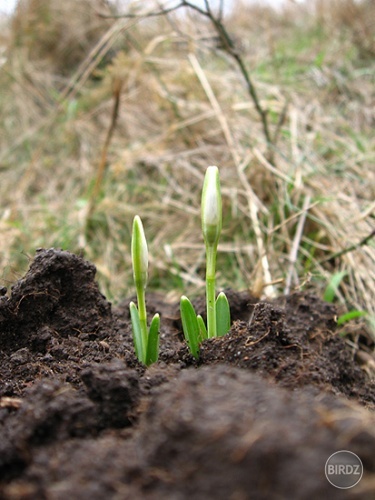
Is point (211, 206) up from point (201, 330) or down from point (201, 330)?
up

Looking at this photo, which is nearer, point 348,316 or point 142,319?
point 142,319

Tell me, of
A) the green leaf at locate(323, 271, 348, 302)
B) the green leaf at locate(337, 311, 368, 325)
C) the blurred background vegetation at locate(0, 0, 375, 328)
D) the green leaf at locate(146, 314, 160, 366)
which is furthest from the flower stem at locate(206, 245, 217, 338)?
the green leaf at locate(323, 271, 348, 302)

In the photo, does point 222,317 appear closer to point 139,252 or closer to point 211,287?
point 211,287

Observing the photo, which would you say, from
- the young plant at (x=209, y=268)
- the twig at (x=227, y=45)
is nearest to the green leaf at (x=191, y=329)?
the young plant at (x=209, y=268)

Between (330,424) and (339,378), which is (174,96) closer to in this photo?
(339,378)

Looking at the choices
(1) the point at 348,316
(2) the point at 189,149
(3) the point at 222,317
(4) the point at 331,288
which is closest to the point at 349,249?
(4) the point at 331,288
